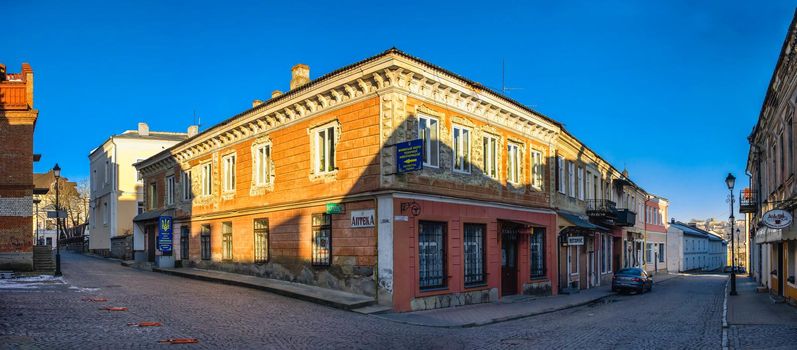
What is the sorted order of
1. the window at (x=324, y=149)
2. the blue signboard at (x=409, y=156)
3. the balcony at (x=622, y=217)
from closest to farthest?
the blue signboard at (x=409, y=156), the window at (x=324, y=149), the balcony at (x=622, y=217)

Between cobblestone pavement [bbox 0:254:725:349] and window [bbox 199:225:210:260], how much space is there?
7.28 metres

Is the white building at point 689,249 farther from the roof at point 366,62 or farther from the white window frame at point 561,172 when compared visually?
the roof at point 366,62

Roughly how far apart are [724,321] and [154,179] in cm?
2846

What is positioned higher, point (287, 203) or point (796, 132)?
point (796, 132)

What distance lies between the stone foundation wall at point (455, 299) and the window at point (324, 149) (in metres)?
4.98

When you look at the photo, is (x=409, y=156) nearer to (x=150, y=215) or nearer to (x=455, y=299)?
(x=455, y=299)

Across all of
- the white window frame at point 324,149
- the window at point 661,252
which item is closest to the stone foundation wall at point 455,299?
the white window frame at point 324,149

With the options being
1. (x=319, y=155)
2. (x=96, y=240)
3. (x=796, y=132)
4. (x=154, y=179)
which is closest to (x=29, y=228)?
(x=154, y=179)

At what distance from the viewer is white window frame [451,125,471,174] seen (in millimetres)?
19641

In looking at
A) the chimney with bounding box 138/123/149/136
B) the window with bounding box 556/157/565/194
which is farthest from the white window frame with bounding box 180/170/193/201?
the window with bounding box 556/157/565/194

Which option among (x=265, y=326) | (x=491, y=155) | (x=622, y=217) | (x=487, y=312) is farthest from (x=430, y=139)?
(x=622, y=217)

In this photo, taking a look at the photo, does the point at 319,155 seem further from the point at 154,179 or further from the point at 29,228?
the point at 154,179

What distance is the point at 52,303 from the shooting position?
15.2 m

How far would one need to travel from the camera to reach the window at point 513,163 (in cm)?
2300
